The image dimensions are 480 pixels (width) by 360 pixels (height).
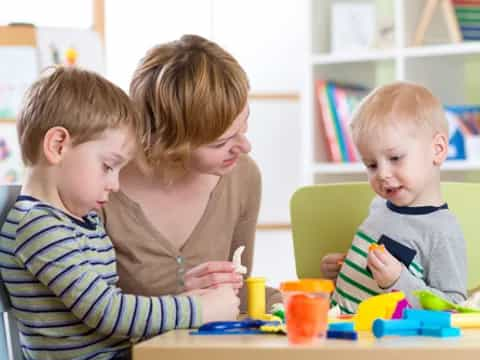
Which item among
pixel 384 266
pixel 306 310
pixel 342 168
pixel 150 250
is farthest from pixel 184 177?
pixel 342 168

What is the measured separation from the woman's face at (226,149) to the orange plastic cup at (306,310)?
2.02 ft

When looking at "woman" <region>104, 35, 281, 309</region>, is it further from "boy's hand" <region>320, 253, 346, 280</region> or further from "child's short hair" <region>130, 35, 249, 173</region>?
"boy's hand" <region>320, 253, 346, 280</region>

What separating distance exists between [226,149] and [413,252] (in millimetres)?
383

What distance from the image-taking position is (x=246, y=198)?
75.9 inches

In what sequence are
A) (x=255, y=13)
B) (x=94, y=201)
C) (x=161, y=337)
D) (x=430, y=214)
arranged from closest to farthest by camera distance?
(x=161, y=337) < (x=94, y=201) < (x=430, y=214) < (x=255, y=13)

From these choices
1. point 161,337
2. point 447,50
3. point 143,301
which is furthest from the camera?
point 447,50

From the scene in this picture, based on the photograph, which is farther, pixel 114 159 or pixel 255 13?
pixel 255 13

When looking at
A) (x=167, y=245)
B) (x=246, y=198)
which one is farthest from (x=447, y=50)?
(x=167, y=245)

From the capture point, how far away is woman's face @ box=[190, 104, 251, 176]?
1668mm

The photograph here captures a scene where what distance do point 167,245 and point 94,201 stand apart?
A: 0.35 m

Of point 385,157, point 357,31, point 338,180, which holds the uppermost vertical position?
point 357,31

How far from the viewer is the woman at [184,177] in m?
1.64

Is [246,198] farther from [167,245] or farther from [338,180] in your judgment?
[338,180]

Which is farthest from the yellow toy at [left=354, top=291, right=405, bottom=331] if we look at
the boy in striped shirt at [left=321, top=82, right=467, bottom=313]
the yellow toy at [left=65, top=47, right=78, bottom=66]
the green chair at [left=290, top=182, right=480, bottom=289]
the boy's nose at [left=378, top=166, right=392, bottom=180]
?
the yellow toy at [left=65, top=47, right=78, bottom=66]
